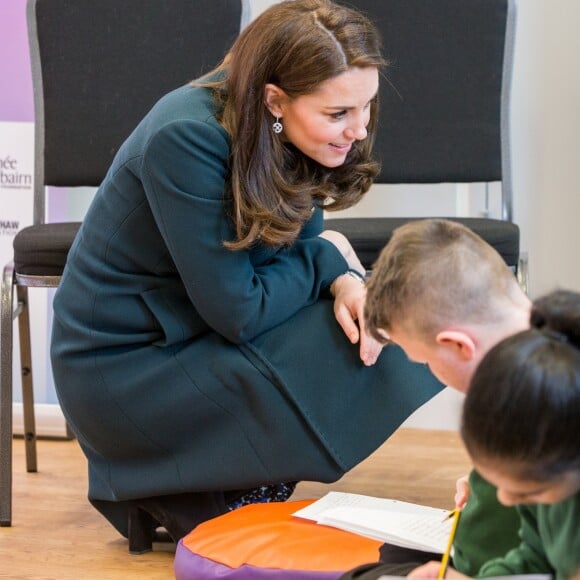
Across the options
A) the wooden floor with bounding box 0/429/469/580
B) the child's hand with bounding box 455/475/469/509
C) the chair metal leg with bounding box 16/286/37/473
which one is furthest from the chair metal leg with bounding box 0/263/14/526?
the child's hand with bounding box 455/475/469/509

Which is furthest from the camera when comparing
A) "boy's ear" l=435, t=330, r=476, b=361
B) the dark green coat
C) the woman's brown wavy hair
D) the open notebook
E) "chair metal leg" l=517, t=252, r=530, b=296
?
"chair metal leg" l=517, t=252, r=530, b=296

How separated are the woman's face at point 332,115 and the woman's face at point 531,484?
839 mm

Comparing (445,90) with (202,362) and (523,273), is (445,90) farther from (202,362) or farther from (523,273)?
(202,362)

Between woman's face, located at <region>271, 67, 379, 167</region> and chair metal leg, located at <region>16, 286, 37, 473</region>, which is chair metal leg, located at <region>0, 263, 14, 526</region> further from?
woman's face, located at <region>271, 67, 379, 167</region>

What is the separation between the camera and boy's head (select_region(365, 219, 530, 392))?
3.62 feet

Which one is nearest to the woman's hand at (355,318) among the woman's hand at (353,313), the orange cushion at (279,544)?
the woman's hand at (353,313)

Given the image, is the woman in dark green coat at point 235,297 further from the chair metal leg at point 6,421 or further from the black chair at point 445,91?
the black chair at point 445,91

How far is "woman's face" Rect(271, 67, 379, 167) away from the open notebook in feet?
1.71

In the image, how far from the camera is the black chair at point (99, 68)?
94.5 inches

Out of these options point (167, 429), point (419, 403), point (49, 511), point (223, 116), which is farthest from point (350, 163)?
point (49, 511)

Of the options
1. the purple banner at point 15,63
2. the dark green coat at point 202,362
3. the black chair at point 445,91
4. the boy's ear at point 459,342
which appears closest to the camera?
the boy's ear at point 459,342

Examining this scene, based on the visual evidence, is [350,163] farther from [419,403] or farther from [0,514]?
[0,514]

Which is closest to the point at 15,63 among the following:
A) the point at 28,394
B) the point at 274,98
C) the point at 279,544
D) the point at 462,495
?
the point at 28,394

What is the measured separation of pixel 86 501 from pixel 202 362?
62 centimetres
